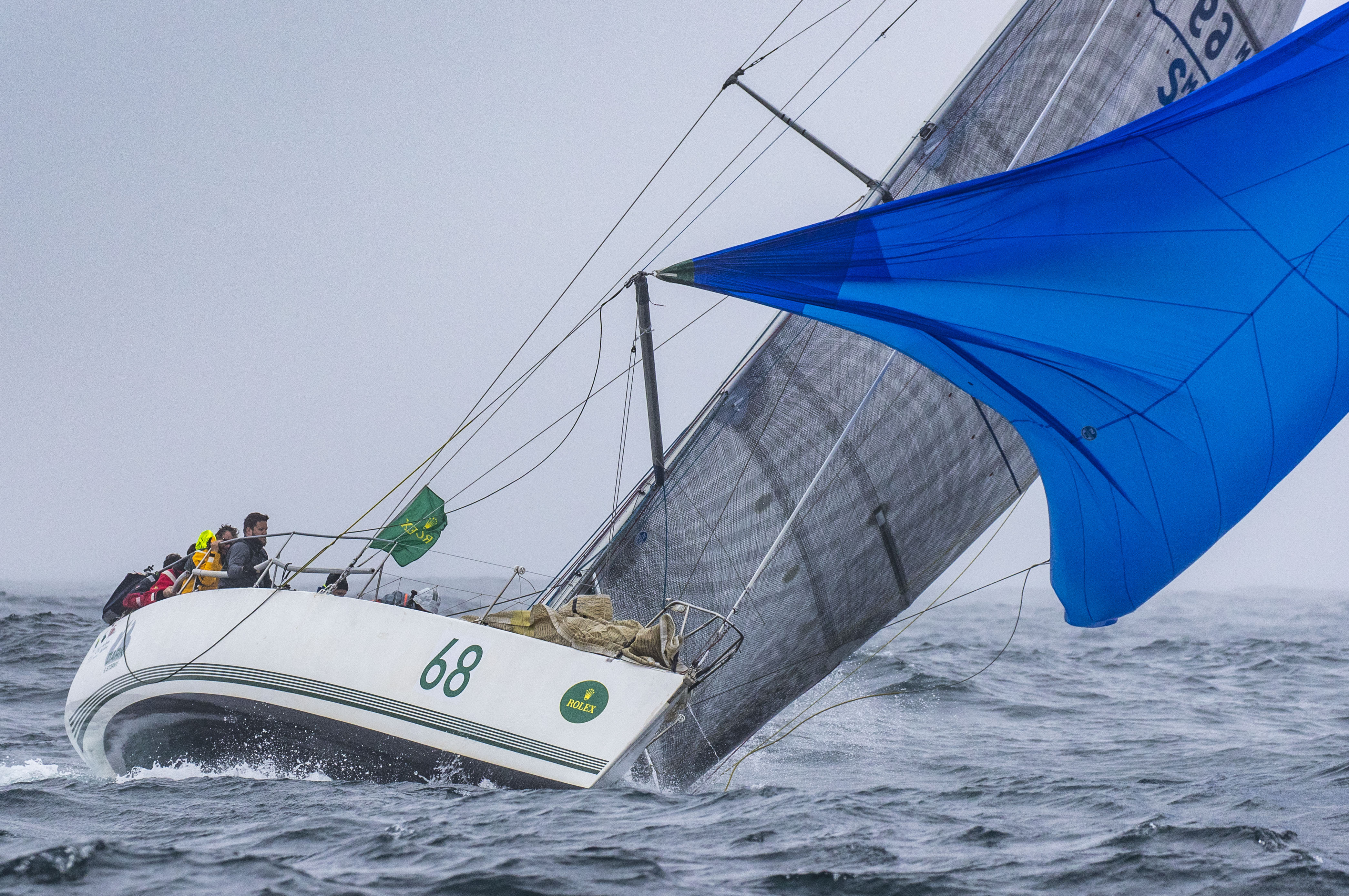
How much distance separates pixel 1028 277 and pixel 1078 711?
6.80 metres

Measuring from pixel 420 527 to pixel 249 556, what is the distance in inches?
51.0

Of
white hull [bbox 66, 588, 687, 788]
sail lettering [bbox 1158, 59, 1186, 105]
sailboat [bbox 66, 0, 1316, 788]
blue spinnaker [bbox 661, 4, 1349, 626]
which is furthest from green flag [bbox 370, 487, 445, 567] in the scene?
sail lettering [bbox 1158, 59, 1186, 105]

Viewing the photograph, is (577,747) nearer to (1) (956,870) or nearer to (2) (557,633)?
(2) (557,633)

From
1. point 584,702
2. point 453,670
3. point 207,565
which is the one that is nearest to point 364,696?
point 453,670

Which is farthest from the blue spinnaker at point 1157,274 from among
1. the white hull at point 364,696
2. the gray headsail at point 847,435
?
the white hull at point 364,696

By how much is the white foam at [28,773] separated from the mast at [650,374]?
4.78 m

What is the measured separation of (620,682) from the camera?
6.05 meters

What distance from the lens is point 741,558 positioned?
24.5 feet

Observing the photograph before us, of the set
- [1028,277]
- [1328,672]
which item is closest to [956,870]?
[1028,277]

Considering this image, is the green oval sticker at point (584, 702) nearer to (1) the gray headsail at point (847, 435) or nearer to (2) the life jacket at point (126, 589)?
(1) the gray headsail at point (847, 435)

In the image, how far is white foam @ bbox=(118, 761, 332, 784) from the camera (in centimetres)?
708

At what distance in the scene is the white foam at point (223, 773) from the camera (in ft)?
23.2

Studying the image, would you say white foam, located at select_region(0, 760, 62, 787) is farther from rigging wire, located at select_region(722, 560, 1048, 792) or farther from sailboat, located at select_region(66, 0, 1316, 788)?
rigging wire, located at select_region(722, 560, 1048, 792)

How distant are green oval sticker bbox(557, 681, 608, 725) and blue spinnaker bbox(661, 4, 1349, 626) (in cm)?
239
